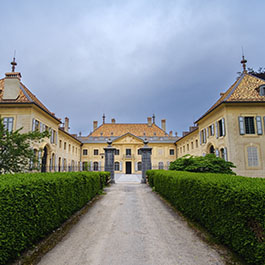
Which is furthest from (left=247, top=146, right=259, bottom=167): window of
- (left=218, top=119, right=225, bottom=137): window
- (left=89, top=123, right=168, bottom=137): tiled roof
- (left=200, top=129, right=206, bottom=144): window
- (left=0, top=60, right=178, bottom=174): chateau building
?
(left=89, top=123, right=168, bottom=137): tiled roof

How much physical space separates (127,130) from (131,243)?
46.8 m

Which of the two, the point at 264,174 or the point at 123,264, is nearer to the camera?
the point at 123,264

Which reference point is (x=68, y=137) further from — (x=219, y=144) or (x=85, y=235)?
(x=85, y=235)

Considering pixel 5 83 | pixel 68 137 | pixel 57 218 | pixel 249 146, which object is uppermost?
pixel 5 83

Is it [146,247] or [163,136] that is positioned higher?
[163,136]

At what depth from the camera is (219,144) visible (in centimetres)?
1906

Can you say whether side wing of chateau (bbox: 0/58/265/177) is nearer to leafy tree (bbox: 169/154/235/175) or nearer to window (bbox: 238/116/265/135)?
window (bbox: 238/116/265/135)

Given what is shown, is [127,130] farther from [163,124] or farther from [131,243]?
[131,243]

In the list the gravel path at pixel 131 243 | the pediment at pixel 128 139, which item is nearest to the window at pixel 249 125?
the gravel path at pixel 131 243

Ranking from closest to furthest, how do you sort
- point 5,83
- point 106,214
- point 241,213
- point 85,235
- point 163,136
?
1. point 241,213
2. point 85,235
3. point 106,214
4. point 5,83
5. point 163,136

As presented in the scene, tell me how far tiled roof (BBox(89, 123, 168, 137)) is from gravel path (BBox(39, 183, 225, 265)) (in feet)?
140

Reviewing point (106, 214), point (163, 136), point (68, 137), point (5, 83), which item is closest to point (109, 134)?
point (163, 136)

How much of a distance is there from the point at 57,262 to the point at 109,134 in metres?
45.9

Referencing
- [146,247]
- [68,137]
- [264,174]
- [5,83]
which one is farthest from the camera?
[68,137]
